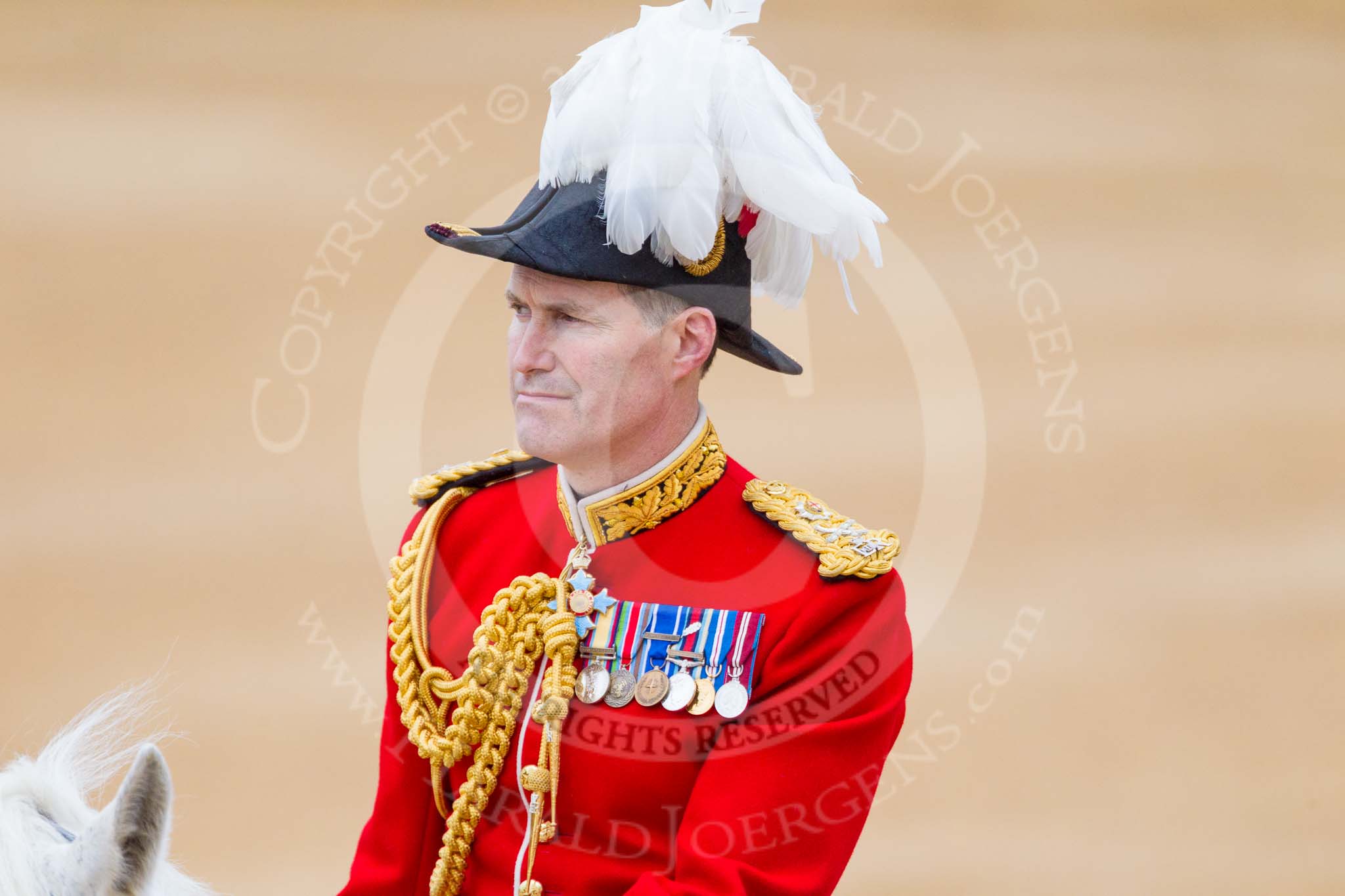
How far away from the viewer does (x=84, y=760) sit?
150 centimetres

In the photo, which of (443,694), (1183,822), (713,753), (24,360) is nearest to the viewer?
(713,753)

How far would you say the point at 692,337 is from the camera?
1543 millimetres

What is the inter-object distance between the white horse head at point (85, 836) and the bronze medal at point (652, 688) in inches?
18.8

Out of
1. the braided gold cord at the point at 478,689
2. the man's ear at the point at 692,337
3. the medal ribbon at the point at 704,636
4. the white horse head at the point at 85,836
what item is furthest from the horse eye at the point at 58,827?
the man's ear at the point at 692,337

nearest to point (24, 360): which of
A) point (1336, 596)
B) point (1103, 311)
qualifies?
point (1103, 311)

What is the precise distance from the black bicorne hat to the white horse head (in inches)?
24.2

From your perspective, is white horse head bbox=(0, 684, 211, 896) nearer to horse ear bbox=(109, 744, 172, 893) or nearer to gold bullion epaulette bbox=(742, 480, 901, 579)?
horse ear bbox=(109, 744, 172, 893)

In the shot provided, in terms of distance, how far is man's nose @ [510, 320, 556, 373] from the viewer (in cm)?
150

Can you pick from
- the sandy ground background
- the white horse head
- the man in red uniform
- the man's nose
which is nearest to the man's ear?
the man in red uniform

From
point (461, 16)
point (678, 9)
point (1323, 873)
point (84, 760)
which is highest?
point (461, 16)

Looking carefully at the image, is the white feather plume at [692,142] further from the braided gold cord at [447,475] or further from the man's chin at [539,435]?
the braided gold cord at [447,475]

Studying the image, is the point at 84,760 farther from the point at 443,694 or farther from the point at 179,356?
the point at 179,356

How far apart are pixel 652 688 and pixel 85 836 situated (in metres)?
0.58

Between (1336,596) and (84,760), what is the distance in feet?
8.86
